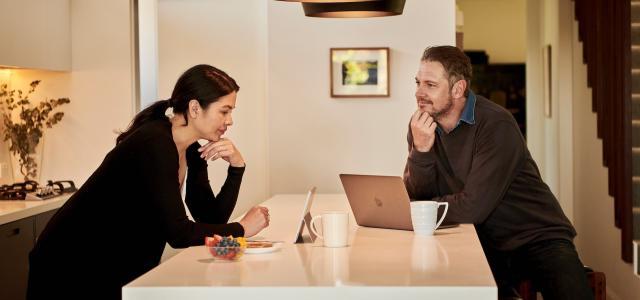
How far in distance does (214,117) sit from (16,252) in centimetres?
167

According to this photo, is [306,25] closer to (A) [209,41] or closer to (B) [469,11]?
(A) [209,41]

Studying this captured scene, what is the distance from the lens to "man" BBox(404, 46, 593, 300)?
11.2 feet

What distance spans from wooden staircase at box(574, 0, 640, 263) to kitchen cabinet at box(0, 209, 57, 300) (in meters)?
3.23

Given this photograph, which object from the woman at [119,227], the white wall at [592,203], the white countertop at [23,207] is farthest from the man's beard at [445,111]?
the white wall at [592,203]

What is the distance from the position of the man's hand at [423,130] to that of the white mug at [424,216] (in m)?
0.49

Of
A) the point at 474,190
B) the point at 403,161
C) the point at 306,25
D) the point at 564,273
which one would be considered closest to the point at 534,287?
the point at 564,273

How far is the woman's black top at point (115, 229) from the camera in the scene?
292cm

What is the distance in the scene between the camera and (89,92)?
5.61 meters

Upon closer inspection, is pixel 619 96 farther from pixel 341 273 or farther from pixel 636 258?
pixel 341 273

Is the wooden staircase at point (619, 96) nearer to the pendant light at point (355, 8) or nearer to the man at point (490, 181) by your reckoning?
the pendant light at point (355, 8)

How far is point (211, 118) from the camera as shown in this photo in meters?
3.28

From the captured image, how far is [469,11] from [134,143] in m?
10.6

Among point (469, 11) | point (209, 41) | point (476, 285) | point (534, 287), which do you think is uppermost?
point (469, 11)

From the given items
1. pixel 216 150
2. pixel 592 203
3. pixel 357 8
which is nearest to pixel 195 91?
pixel 216 150
